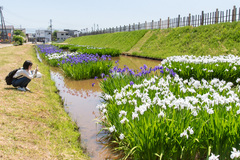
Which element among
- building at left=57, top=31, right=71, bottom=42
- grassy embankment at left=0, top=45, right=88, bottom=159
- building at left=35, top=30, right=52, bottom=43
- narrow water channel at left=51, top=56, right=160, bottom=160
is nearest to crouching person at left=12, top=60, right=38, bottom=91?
grassy embankment at left=0, top=45, right=88, bottom=159

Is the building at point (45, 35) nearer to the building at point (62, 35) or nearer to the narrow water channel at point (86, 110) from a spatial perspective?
the building at point (62, 35)

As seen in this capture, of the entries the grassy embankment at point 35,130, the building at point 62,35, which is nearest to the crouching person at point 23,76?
the grassy embankment at point 35,130

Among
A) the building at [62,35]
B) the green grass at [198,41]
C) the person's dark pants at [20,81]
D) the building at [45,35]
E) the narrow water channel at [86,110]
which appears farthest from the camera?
the building at [62,35]

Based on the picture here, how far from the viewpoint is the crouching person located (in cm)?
585

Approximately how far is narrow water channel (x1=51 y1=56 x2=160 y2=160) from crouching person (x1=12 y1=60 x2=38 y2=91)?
3.86 ft

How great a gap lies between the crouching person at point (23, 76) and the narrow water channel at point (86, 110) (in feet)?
3.86

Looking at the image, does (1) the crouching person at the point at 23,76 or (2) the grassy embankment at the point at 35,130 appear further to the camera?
(1) the crouching person at the point at 23,76

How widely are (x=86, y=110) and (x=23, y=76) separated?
2.14 m

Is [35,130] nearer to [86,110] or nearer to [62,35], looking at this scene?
[86,110]

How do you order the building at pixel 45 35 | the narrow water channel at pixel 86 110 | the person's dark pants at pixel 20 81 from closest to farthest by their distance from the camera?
the narrow water channel at pixel 86 110, the person's dark pants at pixel 20 81, the building at pixel 45 35

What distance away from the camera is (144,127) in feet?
9.61

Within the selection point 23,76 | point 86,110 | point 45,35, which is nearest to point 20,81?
point 23,76

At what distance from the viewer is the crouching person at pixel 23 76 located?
5.85 meters

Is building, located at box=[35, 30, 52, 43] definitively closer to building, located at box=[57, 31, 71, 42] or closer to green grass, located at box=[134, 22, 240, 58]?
building, located at box=[57, 31, 71, 42]
